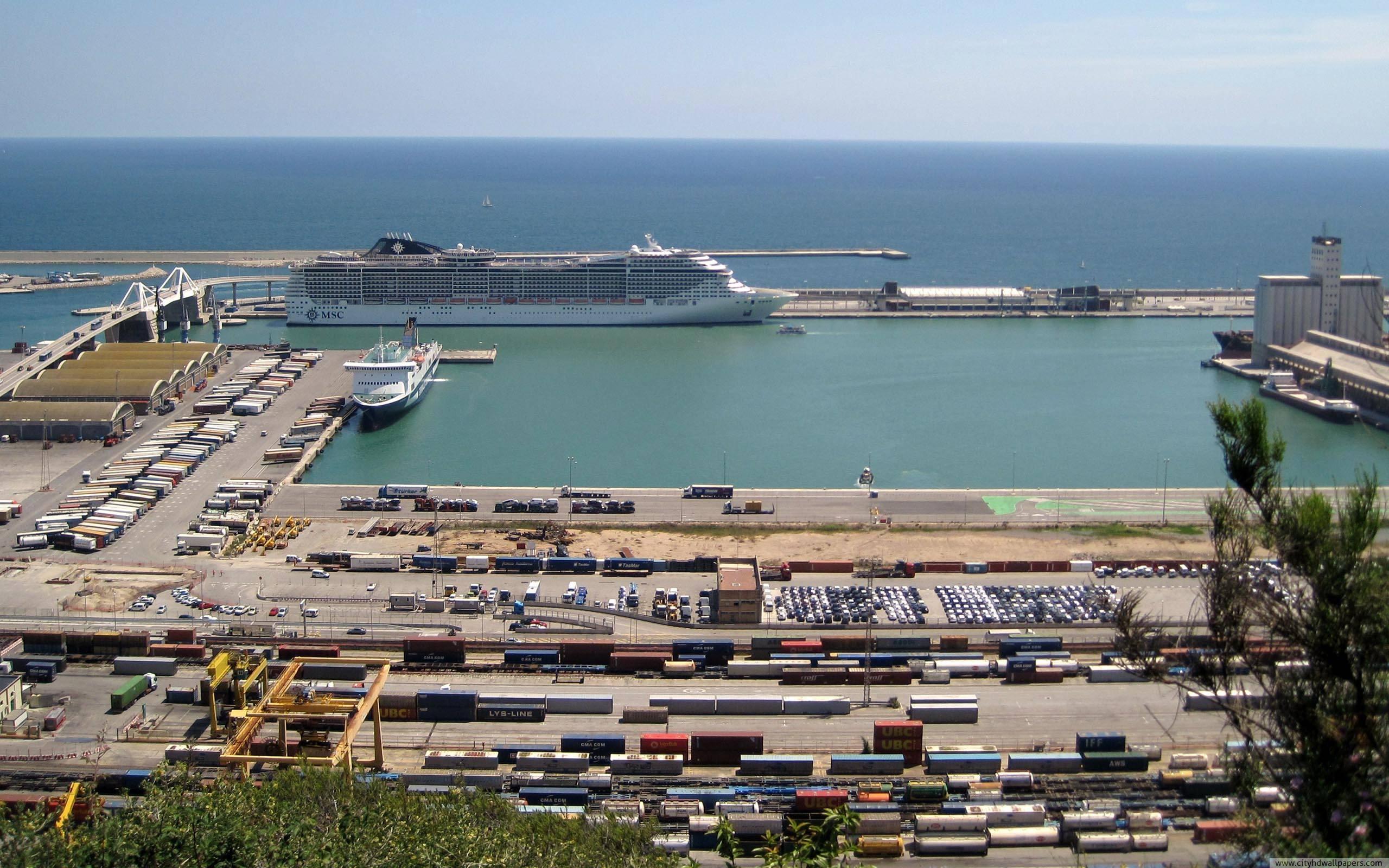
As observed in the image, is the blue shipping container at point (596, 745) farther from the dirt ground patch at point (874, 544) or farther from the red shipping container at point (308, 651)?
the dirt ground patch at point (874, 544)

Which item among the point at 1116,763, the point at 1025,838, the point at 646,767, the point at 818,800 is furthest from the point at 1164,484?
the point at 646,767

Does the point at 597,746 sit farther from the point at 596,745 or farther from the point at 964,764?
the point at 964,764

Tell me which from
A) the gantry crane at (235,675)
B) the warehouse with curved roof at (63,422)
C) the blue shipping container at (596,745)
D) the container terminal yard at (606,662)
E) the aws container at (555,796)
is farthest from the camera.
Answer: the warehouse with curved roof at (63,422)

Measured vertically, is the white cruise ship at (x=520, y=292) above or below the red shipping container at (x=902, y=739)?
above

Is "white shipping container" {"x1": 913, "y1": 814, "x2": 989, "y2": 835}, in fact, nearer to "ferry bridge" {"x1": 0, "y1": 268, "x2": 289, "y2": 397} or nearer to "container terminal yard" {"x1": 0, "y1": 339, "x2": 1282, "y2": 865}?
A: "container terminal yard" {"x1": 0, "y1": 339, "x2": 1282, "y2": 865}

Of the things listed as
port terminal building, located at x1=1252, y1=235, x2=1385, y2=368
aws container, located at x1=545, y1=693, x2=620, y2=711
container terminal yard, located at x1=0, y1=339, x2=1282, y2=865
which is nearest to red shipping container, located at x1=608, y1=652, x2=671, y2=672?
container terminal yard, located at x1=0, y1=339, x2=1282, y2=865

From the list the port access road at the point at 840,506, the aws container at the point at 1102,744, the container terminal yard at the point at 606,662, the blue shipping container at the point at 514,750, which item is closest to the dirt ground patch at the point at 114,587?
the container terminal yard at the point at 606,662
